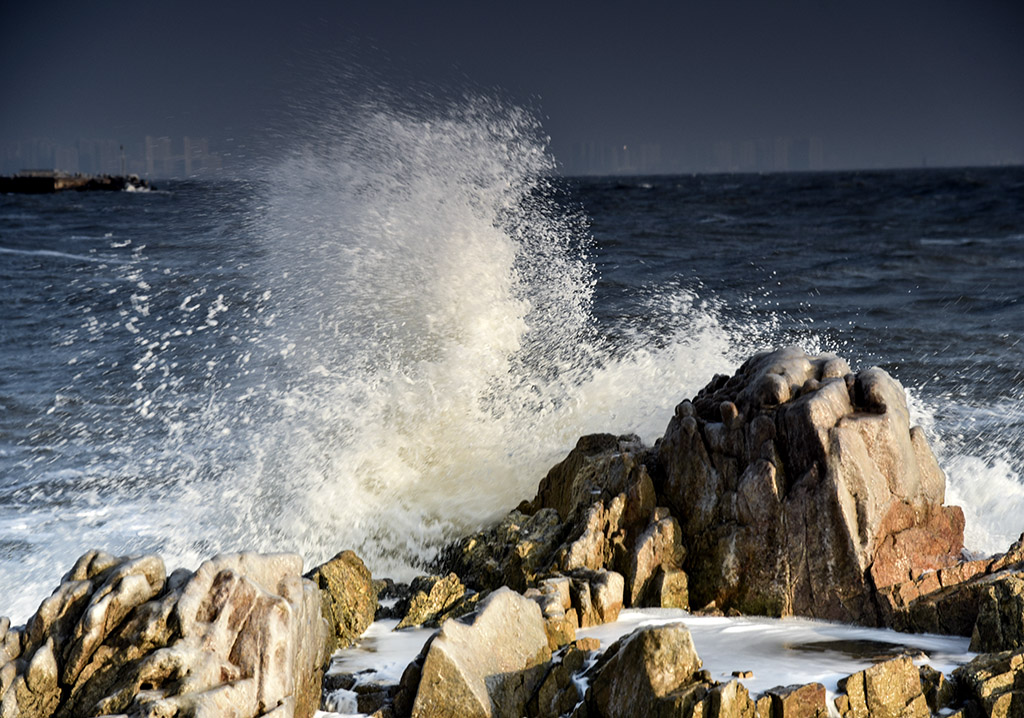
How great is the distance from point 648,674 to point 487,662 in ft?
2.78

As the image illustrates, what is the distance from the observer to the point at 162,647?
421 centimetres

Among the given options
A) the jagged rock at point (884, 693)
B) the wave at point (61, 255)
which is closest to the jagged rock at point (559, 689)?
the jagged rock at point (884, 693)

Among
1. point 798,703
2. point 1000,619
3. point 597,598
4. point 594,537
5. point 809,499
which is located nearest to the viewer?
point 798,703

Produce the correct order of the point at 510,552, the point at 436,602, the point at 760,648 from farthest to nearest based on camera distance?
the point at 510,552, the point at 436,602, the point at 760,648

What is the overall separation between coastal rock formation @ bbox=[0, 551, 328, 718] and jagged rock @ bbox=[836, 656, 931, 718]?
255 cm

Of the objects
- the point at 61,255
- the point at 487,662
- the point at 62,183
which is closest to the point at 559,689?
the point at 487,662

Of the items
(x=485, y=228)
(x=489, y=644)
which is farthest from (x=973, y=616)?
(x=485, y=228)

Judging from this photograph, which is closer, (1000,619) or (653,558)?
(1000,619)

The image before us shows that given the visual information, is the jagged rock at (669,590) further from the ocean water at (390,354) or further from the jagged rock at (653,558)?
the ocean water at (390,354)

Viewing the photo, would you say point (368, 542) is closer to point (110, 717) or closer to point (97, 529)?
point (97, 529)

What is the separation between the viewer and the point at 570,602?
18.2 ft

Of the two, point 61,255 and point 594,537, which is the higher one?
point 61,255

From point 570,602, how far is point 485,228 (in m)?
9.57

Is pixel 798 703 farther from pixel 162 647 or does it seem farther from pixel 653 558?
pixel 162 647
